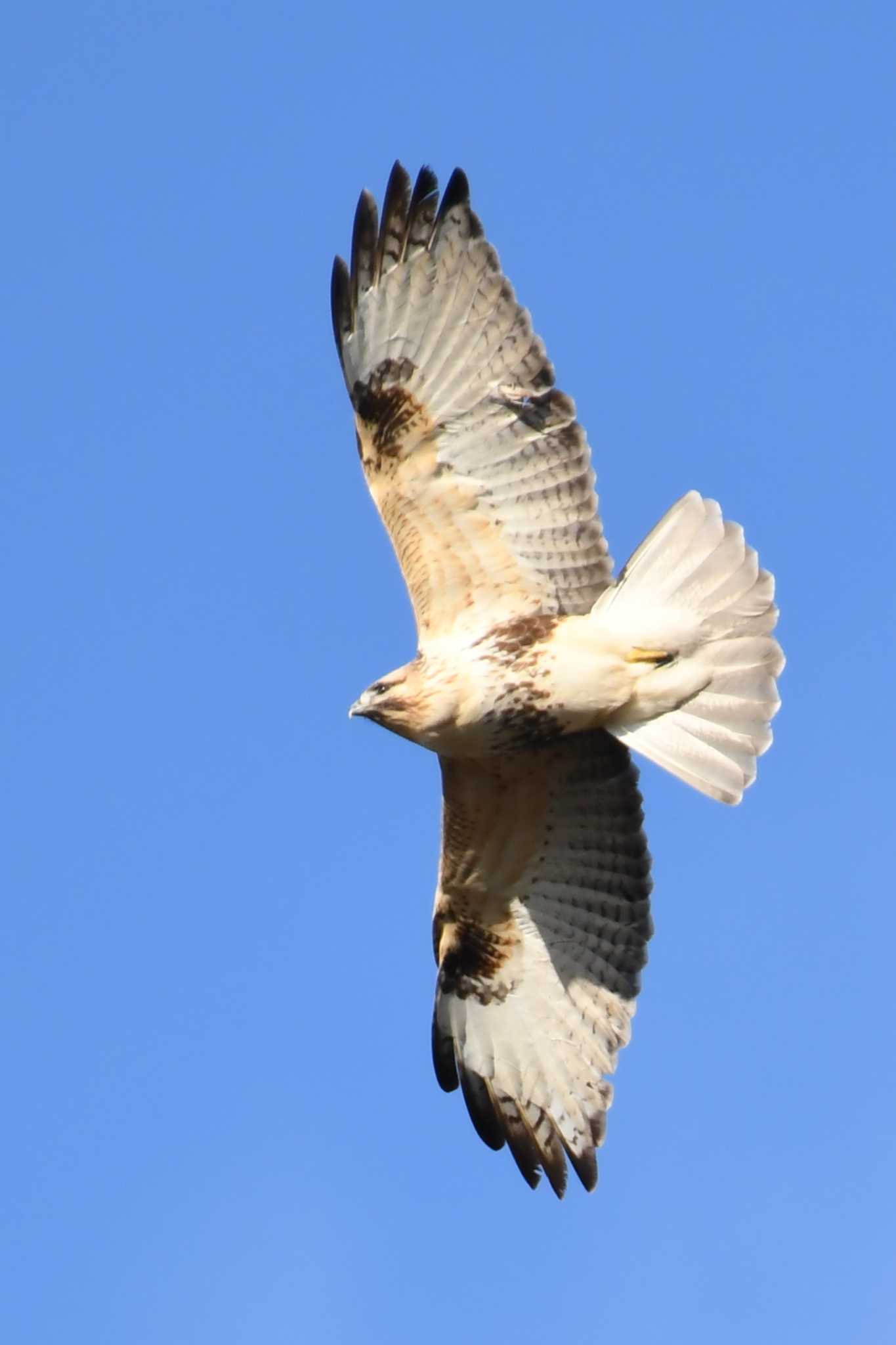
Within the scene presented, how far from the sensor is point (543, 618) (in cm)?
938

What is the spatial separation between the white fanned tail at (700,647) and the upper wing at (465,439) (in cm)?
26

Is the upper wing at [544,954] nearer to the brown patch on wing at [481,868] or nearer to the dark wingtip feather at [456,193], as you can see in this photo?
the brown patch on wing at [481,868]

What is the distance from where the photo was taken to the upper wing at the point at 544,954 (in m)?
9.80

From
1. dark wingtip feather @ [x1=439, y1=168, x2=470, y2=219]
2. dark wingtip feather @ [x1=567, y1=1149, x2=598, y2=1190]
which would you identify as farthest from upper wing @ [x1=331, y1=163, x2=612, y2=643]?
dark wingtip feather @ [x1=567, y1=1149, x2=598, y2=1190]

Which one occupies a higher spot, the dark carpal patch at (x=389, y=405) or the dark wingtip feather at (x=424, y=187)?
the dark wingtip feather at (x=424, y=187)

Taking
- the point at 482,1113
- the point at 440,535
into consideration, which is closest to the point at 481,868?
the point at 482,1113

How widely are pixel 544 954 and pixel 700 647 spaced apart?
1589mm

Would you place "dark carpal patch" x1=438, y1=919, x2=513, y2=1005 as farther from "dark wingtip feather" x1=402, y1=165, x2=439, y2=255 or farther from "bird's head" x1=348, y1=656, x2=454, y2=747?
"dark wingtip feather" x1=402, y1=165, x2=439, y2=255

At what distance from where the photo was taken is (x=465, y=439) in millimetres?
9484

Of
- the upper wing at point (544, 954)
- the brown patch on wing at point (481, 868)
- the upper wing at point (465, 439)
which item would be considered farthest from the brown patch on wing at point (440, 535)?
the upper wing at point (544, 954)

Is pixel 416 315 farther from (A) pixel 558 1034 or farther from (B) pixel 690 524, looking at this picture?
(A) pixel 558 1034

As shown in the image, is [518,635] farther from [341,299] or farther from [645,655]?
[341,299]

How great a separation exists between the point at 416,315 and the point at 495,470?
0.71 metres

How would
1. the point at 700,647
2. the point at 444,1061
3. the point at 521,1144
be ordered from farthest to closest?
the point at 444,1061 < the point at 521,1144 < the point at 700,647
